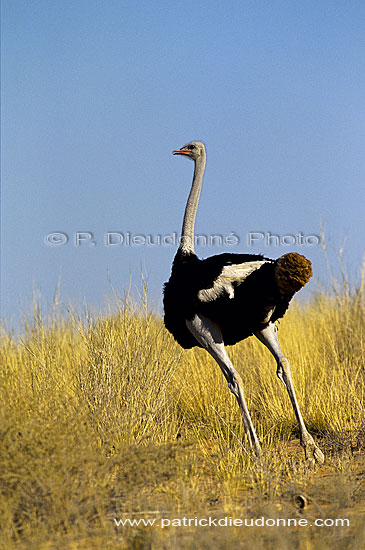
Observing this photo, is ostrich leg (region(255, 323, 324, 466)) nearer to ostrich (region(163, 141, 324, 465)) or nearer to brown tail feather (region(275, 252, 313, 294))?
ostrich (region(163, 141, 324, 465))

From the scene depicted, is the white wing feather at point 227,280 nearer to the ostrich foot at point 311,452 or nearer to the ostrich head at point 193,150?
the ostrich foot at point 311,452

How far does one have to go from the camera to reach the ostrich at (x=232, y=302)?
5.00 metres

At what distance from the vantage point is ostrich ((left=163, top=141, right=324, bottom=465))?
500 cm

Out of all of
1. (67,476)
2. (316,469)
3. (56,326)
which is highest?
(56,326)

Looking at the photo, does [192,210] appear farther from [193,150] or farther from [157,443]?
[157,443]

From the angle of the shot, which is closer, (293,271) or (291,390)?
(293,271)

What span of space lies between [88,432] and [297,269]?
1.85m

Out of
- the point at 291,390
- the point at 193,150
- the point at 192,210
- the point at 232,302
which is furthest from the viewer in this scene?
the point at 193,150

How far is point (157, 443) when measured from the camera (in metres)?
5.50

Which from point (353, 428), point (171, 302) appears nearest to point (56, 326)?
point (171, 302)

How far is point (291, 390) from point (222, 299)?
3.42 ft

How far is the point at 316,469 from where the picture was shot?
5266 millimetres

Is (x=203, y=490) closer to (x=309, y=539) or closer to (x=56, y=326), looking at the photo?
(x=309, y=539)

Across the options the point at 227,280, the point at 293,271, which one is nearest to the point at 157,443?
the point at 227,280
